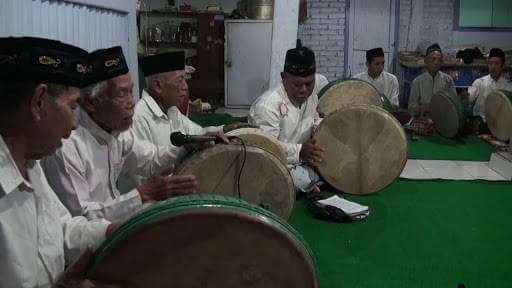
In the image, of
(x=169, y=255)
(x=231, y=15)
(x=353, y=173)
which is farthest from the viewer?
(x=231, y=15)

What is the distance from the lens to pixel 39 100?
1.50 meters

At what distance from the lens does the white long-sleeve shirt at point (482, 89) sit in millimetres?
7496

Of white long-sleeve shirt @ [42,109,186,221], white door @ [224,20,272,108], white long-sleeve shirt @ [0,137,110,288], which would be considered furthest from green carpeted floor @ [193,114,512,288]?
white door @ [224,20,272,108]

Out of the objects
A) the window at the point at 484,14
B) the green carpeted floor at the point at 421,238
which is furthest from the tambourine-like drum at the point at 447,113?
the window at the point at 484,14

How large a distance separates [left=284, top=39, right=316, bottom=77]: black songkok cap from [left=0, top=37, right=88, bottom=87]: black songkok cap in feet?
8.60

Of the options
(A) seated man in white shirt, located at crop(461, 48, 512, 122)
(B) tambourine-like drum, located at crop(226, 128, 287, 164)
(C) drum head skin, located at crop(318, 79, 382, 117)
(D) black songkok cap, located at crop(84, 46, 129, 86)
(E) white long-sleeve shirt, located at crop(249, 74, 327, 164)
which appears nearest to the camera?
(D) black songkok cap, located at crop(84, 46, 129, 86)

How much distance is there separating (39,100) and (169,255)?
0.58m

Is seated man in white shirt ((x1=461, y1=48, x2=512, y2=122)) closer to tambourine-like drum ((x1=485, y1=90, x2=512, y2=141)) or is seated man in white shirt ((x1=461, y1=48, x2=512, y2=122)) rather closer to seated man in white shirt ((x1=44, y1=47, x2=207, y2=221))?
tambourine-like drum ((x1=485, y1=90, x2=512, y2=141))

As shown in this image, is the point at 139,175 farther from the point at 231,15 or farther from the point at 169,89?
the point at 231,15

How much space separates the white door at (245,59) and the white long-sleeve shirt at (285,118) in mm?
5802

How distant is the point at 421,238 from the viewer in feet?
12.0

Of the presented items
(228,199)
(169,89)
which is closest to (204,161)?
(169,89)

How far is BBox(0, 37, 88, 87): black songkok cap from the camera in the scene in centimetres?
147

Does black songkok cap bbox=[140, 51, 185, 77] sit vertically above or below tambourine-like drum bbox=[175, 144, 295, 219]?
above
